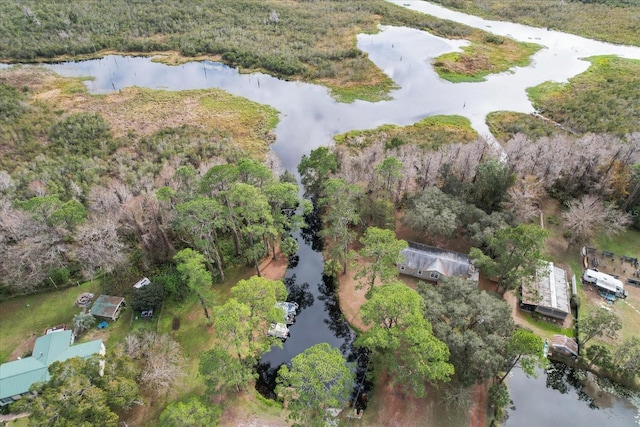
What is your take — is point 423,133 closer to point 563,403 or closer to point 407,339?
point 563,403

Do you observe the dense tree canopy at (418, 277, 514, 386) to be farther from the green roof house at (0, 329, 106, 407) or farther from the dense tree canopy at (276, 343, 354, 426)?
the green roof house at (0, 329, 106, 407)

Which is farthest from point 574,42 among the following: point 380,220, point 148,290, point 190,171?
point 148,290

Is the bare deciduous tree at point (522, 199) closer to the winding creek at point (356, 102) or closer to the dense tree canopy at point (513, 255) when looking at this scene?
the dense tree canopy at point (513, 255)

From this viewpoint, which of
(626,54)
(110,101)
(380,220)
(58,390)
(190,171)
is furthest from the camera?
(626,54)

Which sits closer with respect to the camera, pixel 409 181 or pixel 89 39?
pixel 409 181

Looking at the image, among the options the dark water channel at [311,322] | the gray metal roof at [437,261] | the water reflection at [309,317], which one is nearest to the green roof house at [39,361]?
the water reflection at [309,317]

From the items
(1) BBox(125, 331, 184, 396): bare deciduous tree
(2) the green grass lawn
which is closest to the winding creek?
(1) BBox(125, 331, 184, 396): bare deciduous tree

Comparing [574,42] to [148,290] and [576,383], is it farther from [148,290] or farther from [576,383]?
[148,290]
